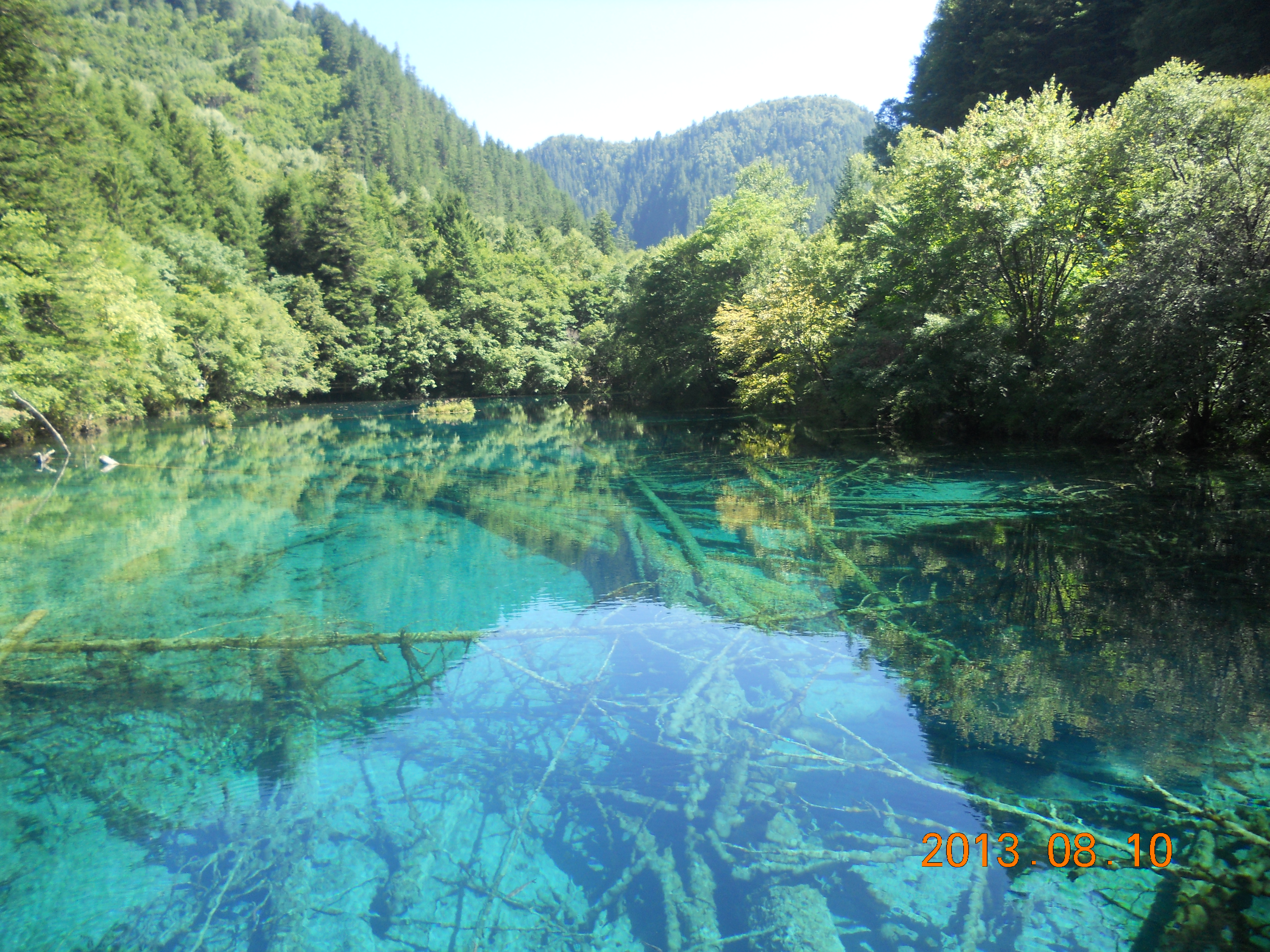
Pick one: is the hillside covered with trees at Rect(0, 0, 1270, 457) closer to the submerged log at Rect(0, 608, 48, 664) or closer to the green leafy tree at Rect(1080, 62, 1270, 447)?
the green leafy tree at Rect(1080, 62, 1270, 447)

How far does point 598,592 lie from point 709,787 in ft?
11.6

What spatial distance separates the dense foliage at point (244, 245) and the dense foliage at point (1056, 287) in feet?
65.3

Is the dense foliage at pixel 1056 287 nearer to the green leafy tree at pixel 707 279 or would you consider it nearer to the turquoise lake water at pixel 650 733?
the turquoise lake water at pixel 650 733

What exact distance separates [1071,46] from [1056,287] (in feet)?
71.8

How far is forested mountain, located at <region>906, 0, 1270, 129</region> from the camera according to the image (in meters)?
22.4

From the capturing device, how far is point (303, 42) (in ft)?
348

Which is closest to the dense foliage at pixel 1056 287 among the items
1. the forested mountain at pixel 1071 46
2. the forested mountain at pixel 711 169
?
the forested mountain at pixel 1071 46

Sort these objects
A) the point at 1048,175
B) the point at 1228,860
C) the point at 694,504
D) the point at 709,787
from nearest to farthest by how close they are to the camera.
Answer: the point at 1228,860, the point at 709,787, the point at 694,504, the point at 1048,175

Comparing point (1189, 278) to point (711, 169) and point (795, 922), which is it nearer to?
point (795, 922)

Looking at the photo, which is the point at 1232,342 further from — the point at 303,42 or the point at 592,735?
the point at 303,42

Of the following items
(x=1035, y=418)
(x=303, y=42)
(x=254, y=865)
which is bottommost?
(x=254, y=865)

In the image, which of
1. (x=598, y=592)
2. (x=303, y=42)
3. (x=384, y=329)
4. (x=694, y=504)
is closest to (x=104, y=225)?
(x=384, y=329)

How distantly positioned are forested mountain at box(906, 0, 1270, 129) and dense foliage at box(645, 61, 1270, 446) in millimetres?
7019

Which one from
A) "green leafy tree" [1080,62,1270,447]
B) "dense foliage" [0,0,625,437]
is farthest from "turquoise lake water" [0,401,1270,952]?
"dense foliage" [0,0,625,437]
